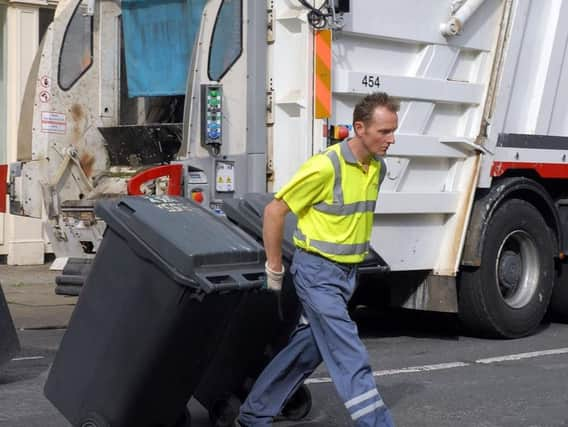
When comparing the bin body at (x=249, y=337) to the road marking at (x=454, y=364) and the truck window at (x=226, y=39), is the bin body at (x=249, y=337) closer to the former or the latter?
the road marking at (x=454, y=364)

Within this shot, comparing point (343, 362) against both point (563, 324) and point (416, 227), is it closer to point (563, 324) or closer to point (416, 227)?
point (416, 227)

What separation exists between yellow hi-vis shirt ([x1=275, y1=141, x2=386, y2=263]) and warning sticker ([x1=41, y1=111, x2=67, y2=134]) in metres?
4.13

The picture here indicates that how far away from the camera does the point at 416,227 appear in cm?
778

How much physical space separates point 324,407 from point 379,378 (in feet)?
2.91

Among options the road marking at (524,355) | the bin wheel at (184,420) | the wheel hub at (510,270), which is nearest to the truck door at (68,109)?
the wheel hub at (510,270)

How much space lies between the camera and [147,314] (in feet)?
14.9

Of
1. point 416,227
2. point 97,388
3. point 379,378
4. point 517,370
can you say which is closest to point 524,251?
point 416,227

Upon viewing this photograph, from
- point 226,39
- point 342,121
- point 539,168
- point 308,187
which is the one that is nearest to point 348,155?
point 308,187

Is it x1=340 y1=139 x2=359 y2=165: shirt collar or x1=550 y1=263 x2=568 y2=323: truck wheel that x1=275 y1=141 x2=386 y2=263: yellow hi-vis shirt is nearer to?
x1=340 y1=139 x2=359 y2=165: shirt collar

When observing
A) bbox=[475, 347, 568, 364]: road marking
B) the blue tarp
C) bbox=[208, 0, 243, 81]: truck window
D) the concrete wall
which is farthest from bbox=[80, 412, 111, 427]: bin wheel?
the concrete wall

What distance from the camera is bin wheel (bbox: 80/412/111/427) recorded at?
4617 millimetres

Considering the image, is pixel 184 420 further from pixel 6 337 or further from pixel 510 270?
pixel 510 270

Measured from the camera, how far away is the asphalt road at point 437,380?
222 inches

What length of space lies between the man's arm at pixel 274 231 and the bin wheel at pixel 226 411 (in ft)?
2.49
